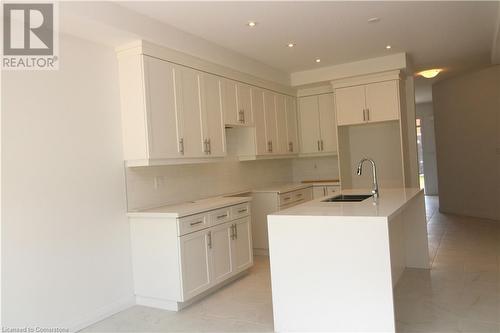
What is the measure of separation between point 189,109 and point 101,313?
2.03 m

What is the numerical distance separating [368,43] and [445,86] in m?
3.81

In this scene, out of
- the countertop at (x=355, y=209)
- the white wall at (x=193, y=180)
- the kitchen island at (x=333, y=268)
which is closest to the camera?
the kitchen island at (x=333, y=268)

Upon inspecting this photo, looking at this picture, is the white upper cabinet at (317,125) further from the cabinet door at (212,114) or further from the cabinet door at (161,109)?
the cabinet door at (161,109)

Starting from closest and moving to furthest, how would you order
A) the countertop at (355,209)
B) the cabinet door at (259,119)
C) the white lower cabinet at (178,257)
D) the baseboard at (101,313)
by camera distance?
1. the countertop at (355,209)
2. the baseboard at (101,313)
3. the white lower cabinet at (178,257)
4. the cabinet door at (259,119)

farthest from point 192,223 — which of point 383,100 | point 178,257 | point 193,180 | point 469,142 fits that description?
point 469,142

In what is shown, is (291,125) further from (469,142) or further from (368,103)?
(469,142)

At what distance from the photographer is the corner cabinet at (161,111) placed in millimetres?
3432

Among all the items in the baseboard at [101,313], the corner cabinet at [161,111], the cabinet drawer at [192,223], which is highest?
the corner cabinet at [161,111]

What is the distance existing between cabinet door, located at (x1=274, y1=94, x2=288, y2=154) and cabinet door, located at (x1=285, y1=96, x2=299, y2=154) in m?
0.10

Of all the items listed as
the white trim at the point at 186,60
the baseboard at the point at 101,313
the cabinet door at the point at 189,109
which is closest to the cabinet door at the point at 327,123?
the white trim at the point at 186,60

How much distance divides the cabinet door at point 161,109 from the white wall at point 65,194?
35 cm

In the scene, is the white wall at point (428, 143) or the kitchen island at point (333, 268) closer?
the kitchen island at point (333, 268)

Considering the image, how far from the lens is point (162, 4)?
315 centimetres

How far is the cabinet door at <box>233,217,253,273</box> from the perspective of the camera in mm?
4059
